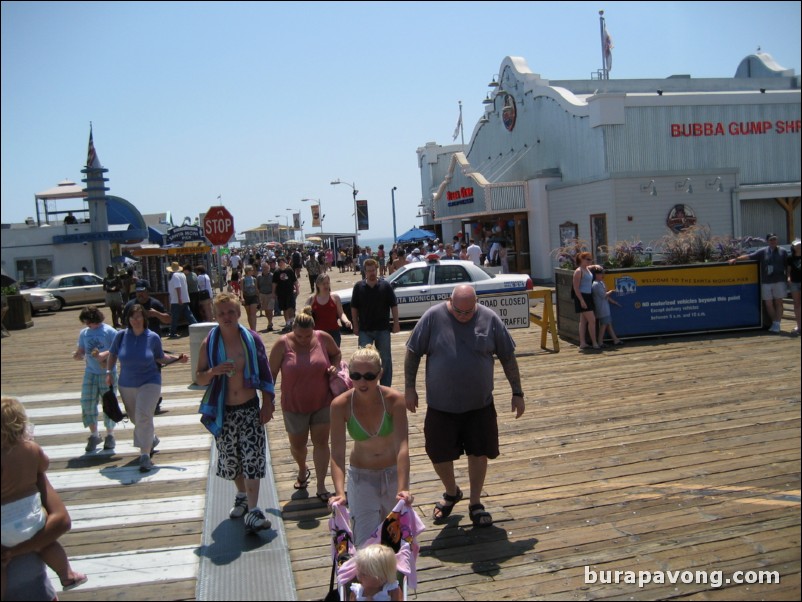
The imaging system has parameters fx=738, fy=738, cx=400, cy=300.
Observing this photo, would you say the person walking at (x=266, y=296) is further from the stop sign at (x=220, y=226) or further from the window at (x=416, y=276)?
the stop sign at (x=220, y=226)

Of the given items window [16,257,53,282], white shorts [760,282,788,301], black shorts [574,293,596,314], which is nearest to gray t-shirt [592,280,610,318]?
black shorts [574,293,596,314]

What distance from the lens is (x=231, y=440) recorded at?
5.75 m

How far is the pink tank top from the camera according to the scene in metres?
6.26

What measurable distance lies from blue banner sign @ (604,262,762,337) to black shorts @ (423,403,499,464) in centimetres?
818

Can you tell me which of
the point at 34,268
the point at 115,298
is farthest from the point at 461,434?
the point at 34,268

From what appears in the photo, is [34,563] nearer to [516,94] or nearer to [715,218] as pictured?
[715,218]

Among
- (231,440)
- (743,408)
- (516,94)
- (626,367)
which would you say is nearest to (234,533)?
(231,440)

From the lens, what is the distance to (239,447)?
18.9 feet

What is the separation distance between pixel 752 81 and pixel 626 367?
2445cm

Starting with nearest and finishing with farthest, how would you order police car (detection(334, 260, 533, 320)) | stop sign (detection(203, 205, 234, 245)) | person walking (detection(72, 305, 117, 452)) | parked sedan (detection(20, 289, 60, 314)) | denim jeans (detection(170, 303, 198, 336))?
person walking (detection(72, 305, 117, 452)) < stop sign (detection(203, 205, 234, 245)) < police car (detection(334, 260, 533, 320)) < denim jeans (detection(170, 303, 198, 336)) < parked sedan (detection(20, 289, 60, 314))

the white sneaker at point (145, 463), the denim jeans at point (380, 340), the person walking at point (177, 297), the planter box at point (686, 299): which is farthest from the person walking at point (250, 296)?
the white sneaker at point (145, 463)

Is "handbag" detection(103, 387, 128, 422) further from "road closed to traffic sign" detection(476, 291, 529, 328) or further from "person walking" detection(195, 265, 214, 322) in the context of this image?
"person walking" detection(195, 265, 214, 322)

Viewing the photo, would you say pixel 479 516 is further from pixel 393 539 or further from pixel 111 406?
pixel 111 406

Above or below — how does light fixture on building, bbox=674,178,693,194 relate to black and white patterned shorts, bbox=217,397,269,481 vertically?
above
